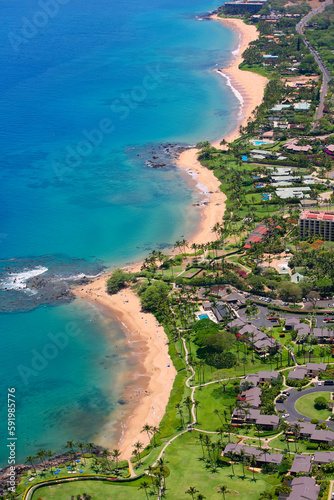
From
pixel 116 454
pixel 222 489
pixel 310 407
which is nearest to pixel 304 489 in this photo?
pixel 222 489

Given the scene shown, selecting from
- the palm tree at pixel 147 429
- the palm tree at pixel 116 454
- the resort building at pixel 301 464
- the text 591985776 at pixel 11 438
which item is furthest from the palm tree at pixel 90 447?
the resort building at pixel 301 464

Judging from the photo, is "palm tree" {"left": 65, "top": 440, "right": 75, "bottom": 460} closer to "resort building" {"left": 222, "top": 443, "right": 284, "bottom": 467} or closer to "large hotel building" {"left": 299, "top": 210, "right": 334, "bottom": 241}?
"resort building" {"left": 222, "top": 443, "right": 284, "bottom": 467}

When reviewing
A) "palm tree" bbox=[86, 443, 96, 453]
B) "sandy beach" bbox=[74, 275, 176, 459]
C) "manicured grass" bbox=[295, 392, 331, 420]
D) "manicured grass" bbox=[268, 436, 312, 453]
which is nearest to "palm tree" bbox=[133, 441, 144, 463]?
"sandy beach" bbox=[74, 275, 176, 459]

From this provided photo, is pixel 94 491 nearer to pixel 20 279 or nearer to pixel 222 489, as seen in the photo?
pixel 222 489

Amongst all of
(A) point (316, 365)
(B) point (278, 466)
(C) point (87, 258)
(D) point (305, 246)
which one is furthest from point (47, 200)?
(B) point (278, 466)

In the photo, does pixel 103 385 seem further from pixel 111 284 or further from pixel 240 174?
pixel 240 174
